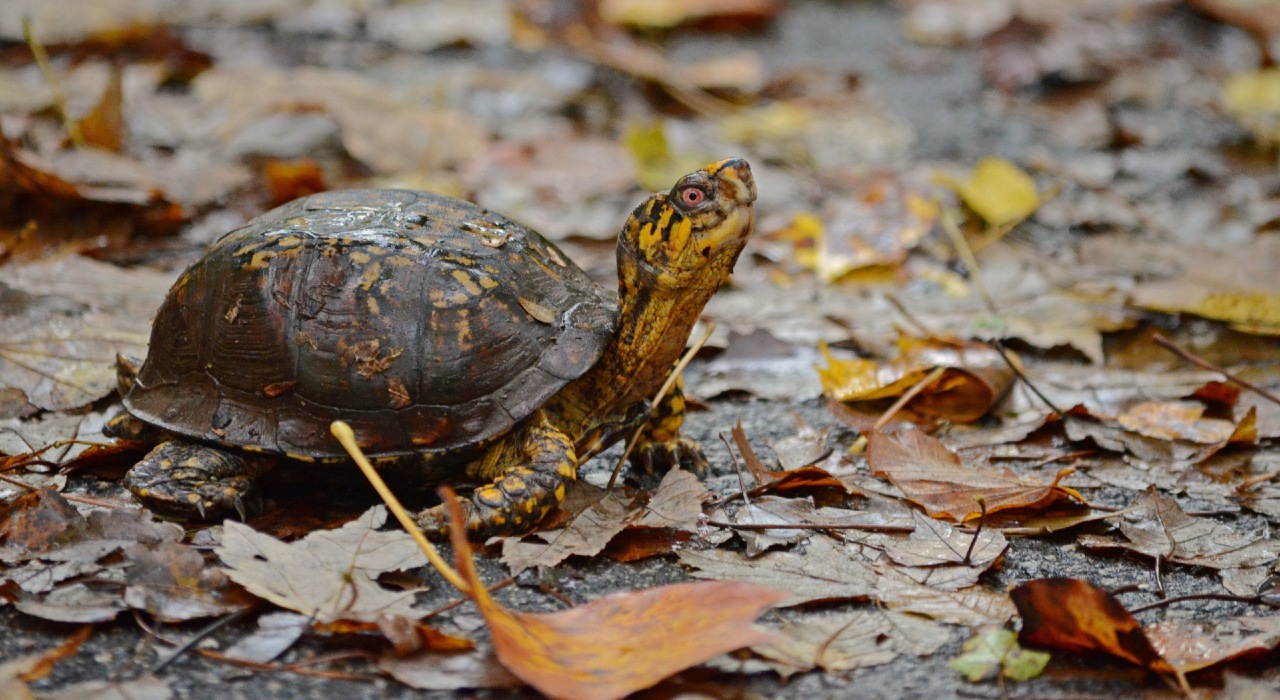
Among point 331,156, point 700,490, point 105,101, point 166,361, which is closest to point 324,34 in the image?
point 331,156

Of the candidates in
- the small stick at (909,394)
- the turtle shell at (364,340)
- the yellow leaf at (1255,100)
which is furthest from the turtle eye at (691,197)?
the yellow leaf at (1255,100)

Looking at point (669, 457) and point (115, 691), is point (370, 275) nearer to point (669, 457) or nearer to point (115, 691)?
point (669, 457)

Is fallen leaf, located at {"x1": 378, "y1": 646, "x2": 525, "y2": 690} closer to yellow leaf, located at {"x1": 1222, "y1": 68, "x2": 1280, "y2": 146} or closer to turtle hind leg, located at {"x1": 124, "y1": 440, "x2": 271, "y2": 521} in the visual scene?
turtle hind leg, located at {"x1": 124, "y1": 440, "x2": 271, "y2": 521}

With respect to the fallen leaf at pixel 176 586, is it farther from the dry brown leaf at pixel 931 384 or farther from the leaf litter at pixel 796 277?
the dry brown leaf at pixel 931 384

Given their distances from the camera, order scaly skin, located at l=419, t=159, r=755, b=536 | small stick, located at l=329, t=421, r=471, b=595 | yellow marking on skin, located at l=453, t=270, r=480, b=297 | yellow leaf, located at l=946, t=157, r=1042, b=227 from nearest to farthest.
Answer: small stick, located at l=329, t=421, r=471, b=595, scaly skin, located at l=419, t=159, r=755, b=536, yellow marking on skin, located at l=453, t=270, r=480, b=297, yellow leaf, located at l=946, t=157, r=1042, b=227

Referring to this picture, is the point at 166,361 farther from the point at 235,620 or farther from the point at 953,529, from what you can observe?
the point at 953,529

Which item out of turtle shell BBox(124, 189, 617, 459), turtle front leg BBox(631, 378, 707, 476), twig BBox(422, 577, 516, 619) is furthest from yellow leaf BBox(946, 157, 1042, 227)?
twig BBox(422, 577, 516, 619)
